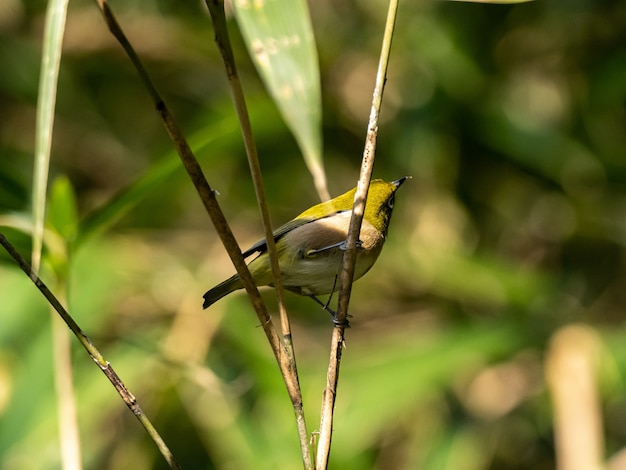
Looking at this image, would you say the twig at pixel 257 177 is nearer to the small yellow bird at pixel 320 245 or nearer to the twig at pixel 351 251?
the twig at pixel 351 251

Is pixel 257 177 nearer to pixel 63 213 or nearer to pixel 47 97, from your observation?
pixel 47 97

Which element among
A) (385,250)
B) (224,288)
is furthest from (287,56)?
(385,250)

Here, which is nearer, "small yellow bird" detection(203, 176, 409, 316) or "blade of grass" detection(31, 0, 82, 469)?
"blade of grass" detection(31, 0, 82, 469)

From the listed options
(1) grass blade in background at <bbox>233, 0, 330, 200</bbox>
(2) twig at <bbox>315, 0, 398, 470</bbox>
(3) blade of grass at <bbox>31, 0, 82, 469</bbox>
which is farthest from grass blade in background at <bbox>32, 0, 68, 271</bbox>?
(2) twig at <bbox>315, 0, 398, 470</bbox>

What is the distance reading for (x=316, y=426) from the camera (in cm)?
278

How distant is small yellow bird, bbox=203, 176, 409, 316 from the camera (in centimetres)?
177

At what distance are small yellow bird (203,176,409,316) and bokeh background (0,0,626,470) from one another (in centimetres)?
98

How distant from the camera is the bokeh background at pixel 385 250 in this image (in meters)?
3.11

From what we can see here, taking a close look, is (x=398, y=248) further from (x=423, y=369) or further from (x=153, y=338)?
Answer: (x=153, y=338)

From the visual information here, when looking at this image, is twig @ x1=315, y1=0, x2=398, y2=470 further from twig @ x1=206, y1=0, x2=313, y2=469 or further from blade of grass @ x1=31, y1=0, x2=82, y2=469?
blade of grass @ x1=31, y1=0, x2=82, y2=469

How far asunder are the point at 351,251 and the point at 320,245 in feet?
2.64

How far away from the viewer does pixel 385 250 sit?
3.73 m

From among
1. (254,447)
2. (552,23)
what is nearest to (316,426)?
(254,447)

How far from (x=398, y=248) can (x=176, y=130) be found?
3114mm
